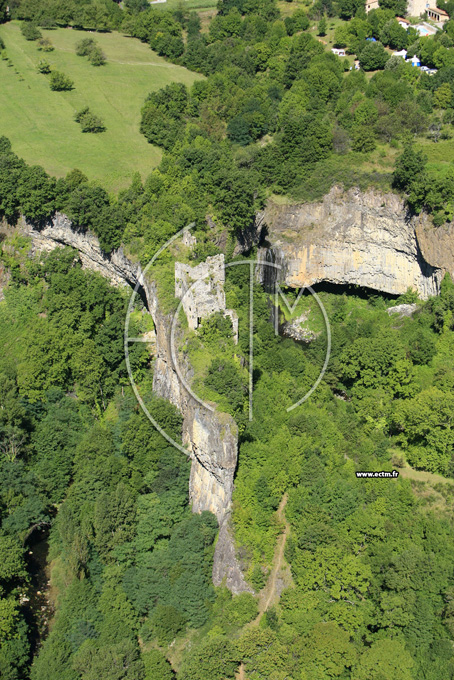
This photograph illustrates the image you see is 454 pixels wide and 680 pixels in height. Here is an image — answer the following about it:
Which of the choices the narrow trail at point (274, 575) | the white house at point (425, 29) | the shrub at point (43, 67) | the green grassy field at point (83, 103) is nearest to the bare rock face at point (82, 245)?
the green grassy field at point (83, 103)

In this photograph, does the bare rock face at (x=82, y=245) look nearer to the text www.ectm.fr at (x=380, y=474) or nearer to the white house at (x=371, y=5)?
the text www.ectm.fr at (x=380, y=474)

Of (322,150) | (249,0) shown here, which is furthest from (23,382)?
(249,0)

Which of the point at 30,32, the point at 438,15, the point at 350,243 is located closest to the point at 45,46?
the point at 30,32

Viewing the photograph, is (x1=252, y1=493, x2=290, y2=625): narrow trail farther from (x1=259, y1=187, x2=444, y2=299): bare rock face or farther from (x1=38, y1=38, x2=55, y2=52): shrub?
(x1=38, y1=38, x2=55, y2=52): shrub

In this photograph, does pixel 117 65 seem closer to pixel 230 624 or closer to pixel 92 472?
pixel 92 472

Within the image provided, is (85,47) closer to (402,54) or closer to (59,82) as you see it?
(59,82)

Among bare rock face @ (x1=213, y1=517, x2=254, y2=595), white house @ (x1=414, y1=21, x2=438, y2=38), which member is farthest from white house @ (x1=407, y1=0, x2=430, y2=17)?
bare rock face @ (x1=213, y1=517, x2=254, y2=595)
